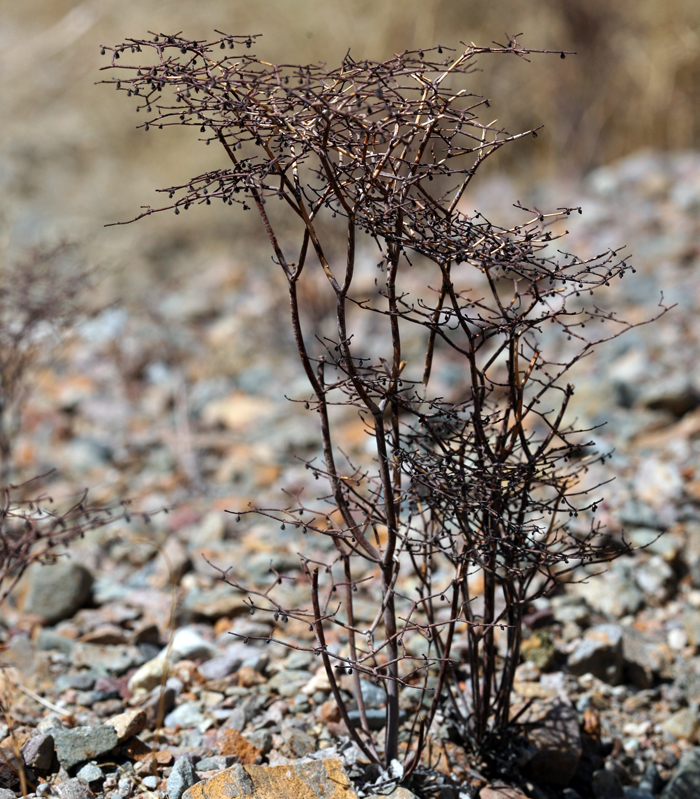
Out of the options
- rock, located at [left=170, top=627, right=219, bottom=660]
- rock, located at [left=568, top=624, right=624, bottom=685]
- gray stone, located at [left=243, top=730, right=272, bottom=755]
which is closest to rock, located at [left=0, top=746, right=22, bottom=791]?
gray stone, located at [left=243, top=730, right=272, bottom=755]

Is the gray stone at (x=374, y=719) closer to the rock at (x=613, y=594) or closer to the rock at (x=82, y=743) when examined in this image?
the rock at (x=82, y=743)

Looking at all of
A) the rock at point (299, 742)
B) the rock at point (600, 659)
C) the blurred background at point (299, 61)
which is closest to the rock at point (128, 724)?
the rock at point (299, 742)

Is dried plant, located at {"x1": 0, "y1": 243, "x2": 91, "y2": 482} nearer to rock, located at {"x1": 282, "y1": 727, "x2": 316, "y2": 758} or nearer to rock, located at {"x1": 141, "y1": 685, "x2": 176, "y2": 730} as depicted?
rock, located at {"x1": 141, "y1": 685, "x2": 176, "y2": 730}

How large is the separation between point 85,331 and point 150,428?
5.49 feet

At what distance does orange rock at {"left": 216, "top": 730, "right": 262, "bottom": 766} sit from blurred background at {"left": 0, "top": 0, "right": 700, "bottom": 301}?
20.4 ft

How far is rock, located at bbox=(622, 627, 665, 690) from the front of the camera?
2.65 meters

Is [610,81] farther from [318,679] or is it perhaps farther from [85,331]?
[318,679]

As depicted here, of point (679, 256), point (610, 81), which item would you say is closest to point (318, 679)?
point (679, 256)

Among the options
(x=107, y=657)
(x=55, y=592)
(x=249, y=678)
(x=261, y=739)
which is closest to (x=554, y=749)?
(x=261, y=739)

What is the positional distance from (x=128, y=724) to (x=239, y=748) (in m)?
0.29

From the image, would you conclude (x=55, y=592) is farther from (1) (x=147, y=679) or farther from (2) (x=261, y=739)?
Result: (2) (x=261, y=739)

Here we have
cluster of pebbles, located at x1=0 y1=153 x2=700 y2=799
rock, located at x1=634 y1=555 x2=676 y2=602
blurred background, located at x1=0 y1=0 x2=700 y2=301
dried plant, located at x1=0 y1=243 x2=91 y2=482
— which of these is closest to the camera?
cluster of pebbles, located at x1=0 y1=153 x2=700 y2=799

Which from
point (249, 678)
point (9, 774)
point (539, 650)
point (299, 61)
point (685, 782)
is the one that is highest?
point (299, 61)

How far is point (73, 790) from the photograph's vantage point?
1772 mm
